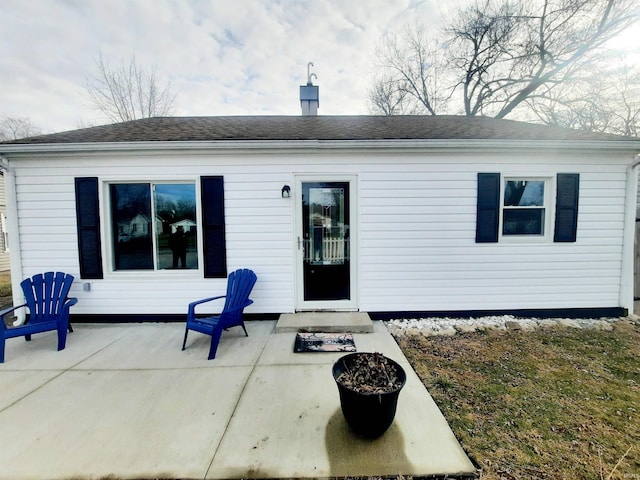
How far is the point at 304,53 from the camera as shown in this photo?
7891 millimetres

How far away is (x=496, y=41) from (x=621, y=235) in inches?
391

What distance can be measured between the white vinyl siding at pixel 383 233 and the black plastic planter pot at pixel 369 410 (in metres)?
2.51

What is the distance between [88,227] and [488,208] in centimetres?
605

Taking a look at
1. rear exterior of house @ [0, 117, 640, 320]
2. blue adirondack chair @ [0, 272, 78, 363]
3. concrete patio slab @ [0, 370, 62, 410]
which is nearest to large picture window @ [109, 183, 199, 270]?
rear exterior of house @ [0, 117, 640, 320]

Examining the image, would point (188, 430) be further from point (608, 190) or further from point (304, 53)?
point (304, 53)

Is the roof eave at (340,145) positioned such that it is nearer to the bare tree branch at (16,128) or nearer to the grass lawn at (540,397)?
the grass lawn at (540,397)

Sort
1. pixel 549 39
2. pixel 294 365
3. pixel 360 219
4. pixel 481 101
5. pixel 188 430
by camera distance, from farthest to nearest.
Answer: pixel 481 101 < pixel 549 39 < pixel 360 219 < pixel 294 365 < pixel 188 430

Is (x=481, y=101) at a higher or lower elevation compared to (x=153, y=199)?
higher

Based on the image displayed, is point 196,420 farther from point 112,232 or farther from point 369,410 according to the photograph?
point 112,232

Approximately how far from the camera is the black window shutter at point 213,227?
425 cm

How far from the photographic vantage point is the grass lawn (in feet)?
5.91

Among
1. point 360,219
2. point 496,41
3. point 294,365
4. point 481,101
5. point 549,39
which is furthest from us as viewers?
point 481,101

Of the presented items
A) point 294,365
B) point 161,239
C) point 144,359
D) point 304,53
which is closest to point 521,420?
point 294,365

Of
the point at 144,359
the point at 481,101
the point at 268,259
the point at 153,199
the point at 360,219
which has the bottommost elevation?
the point at 144,359
